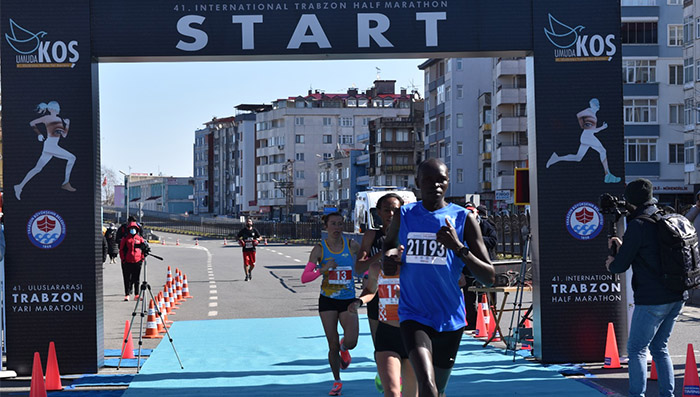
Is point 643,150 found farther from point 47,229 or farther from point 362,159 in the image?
point 362,159

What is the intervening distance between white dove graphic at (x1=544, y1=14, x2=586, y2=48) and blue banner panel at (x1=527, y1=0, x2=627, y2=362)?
2 centimetres

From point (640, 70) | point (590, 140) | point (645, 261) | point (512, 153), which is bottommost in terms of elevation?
point (645, 261)

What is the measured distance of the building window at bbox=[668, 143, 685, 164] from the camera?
72.8m

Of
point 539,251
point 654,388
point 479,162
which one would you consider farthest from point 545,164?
point 479,162

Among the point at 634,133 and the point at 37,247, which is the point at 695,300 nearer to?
the point at 37,247

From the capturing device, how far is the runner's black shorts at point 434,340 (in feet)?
21.7

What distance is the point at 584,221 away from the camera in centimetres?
1285

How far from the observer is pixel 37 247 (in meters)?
12.5

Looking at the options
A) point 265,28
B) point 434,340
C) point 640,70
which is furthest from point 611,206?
point 640,70

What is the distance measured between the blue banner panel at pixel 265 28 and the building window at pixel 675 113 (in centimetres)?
6360

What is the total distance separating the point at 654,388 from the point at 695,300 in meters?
11.7

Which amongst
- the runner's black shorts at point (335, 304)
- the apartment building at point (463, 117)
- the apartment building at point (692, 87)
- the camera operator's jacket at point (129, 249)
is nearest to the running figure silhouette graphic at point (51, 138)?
the runner's black shorts at point (335, 304)

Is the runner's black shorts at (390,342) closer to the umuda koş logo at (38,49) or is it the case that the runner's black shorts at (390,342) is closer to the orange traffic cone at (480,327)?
the umuda koş logo at (38,49)

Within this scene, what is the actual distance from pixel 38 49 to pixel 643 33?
65.5m
